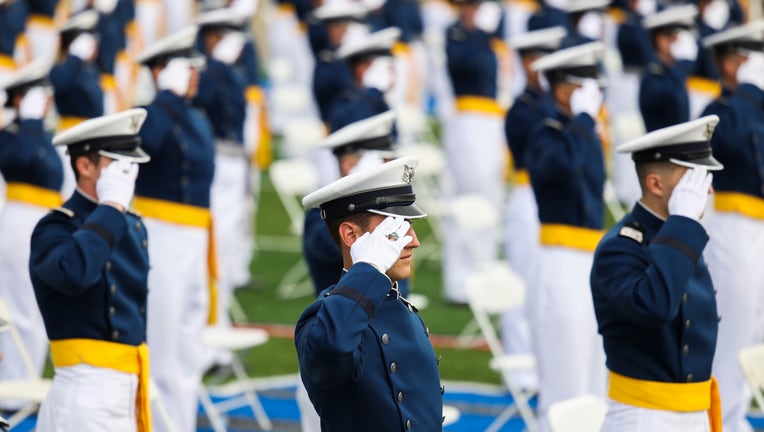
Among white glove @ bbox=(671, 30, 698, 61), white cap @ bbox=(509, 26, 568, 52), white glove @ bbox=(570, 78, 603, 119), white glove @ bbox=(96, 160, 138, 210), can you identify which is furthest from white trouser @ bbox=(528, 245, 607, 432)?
white glove @ bbox=(671, 30, 698, 61)

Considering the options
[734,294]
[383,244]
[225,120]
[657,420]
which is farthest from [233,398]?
[383,244]

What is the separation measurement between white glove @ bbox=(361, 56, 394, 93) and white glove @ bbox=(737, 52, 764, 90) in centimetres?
215

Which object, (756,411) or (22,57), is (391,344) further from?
(22,57)

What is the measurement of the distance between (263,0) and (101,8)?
679cm

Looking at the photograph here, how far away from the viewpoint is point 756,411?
310 inches

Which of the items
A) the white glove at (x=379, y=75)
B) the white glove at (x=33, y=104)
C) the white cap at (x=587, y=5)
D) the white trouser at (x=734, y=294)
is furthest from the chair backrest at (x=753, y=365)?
the white cap at (x=587, y=5)

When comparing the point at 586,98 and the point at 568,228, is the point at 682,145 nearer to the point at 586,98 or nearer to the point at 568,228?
the point at 568,228

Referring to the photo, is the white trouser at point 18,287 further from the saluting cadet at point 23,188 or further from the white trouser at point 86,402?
the white trouser at point 86,402

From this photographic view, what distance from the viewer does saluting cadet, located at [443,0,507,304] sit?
10.1 m

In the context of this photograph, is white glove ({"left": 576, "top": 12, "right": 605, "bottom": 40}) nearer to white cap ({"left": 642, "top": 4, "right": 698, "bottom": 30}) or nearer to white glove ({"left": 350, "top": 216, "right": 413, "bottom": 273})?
white cap ({"left": 642, "top": 4, "right": 698, "bottom": 30})

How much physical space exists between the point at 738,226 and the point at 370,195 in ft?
11.0

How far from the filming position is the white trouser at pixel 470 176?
1008 centimetres

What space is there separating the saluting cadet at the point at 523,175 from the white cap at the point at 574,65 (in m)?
1.04

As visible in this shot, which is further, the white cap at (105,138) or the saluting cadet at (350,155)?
the saluting cadet at (350,155)
